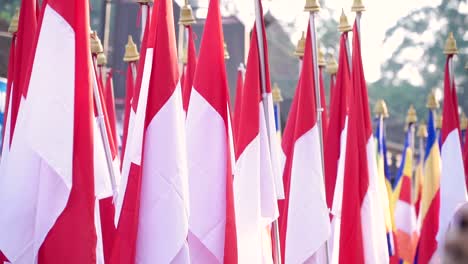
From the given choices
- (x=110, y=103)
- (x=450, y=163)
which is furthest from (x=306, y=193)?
(x=450, y=163)

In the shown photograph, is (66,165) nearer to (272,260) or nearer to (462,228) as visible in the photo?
(272,260)

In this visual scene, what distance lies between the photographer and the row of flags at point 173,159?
4652 millimetres

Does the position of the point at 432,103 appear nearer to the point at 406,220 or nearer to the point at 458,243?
the point at 406,220

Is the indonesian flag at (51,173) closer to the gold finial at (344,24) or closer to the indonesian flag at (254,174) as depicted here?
the indonesian flag at (254,174)

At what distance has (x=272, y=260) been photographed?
237 inches

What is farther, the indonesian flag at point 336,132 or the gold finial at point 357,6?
the indonesian flag at point 336,132

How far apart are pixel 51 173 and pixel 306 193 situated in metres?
2.00

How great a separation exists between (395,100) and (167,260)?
1160 inches

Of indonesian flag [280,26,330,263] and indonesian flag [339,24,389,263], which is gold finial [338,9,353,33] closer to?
indonesian flag [339,24,389,263]

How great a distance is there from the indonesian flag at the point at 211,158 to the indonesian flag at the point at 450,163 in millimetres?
2966

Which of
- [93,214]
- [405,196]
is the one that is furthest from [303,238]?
[405,196]

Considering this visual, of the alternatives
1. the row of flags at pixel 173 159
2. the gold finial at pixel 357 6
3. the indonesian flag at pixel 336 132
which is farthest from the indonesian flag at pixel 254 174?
the indonesian flag at pixel 336 132

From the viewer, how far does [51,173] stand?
465 cm

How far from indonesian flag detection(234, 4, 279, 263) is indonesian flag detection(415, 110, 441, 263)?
3046 mm
